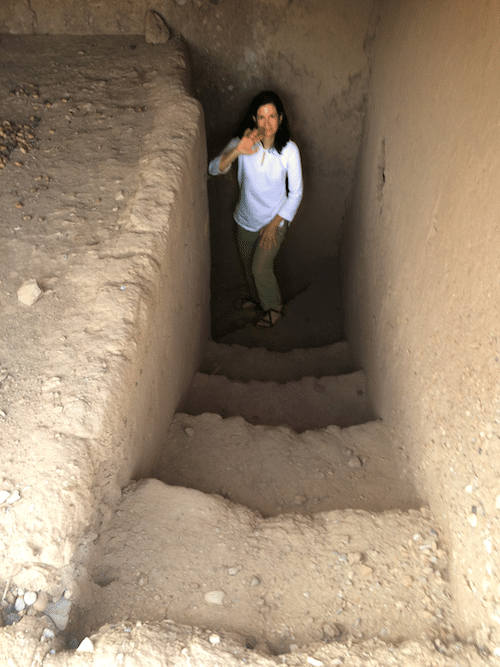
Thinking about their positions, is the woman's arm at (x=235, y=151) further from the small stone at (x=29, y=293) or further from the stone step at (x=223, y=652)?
the stone step at (x=223, y=652)

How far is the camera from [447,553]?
1690 millimetres

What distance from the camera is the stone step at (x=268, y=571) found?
1495mm

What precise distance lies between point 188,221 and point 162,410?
1.03 meters

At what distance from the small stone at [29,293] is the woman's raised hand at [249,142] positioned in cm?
177

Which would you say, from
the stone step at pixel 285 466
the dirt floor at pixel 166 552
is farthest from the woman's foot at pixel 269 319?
the dirt floor at pixel 166 552

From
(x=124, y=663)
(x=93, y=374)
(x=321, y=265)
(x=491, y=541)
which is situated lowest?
(x=321, y=265)

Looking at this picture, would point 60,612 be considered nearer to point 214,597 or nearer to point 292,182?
point 214,597

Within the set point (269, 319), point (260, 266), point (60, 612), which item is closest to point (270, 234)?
point (260, 266)

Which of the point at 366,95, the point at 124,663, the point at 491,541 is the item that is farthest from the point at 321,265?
the point at 124,663

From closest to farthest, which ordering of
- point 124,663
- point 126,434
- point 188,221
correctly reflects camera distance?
point 124,663 < point 126,434 < point 188,221

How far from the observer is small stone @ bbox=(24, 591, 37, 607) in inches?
53.4

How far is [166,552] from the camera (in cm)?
164

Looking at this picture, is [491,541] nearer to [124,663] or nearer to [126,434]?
[124,663]

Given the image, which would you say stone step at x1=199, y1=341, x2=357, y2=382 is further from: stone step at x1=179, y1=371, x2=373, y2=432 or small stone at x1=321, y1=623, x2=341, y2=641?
small stone at x1=321, y1=623, x2=341, y2=641
